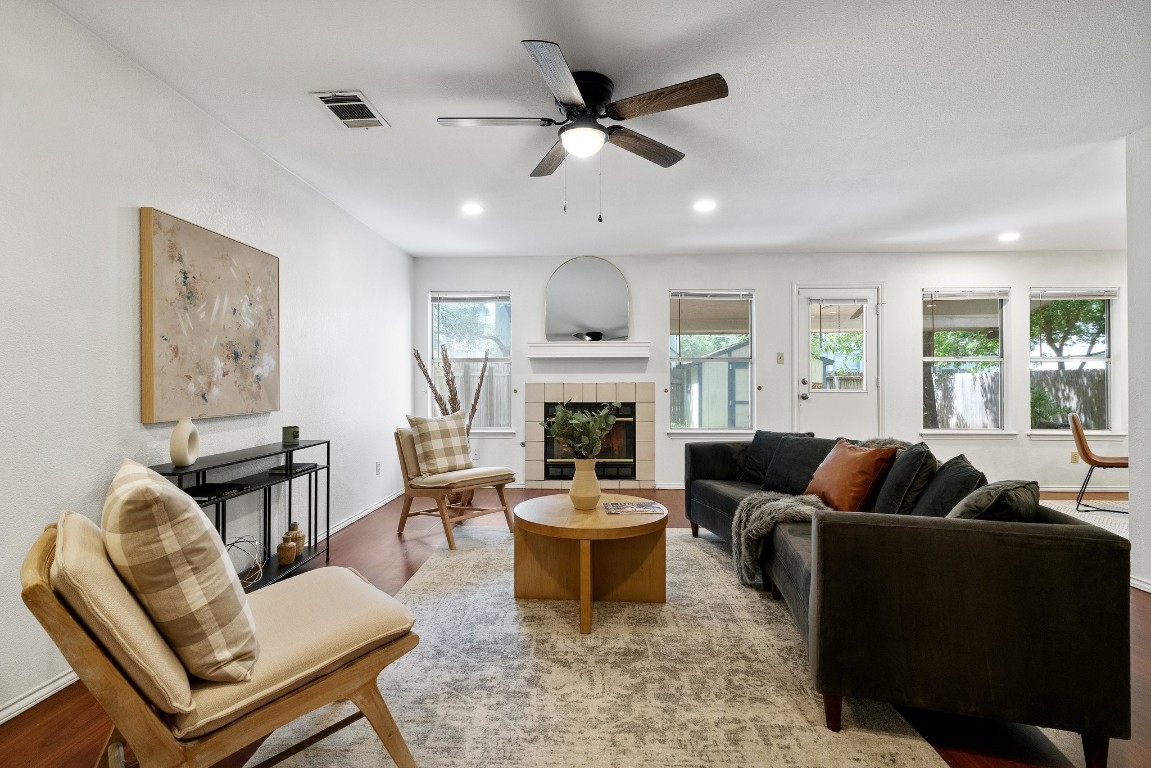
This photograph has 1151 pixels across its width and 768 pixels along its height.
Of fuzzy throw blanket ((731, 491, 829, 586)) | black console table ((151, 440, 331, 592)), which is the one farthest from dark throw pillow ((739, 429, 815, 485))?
black console table ((151, 440, 331, 592))

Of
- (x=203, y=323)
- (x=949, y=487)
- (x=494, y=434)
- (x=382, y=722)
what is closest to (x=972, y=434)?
(x=949, y=487)

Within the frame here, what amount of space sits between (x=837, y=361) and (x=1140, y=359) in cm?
277

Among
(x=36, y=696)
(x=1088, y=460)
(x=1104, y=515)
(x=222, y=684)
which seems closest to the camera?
(x=222, y=684)

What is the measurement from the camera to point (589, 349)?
5.62 m

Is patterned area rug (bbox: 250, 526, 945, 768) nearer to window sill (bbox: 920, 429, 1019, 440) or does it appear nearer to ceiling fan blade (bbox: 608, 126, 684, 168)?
ceiling fan blade (bbox: 608, 126, 684, 168)

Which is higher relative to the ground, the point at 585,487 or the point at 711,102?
the point at 711,102

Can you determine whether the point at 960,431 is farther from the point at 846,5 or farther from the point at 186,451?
the point at 186,451

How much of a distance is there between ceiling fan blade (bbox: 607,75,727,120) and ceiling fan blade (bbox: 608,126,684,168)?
109 millimetres

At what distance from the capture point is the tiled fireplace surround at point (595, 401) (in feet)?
18.5

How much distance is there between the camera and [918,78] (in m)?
2.35

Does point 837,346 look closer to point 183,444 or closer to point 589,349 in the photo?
point 589,349

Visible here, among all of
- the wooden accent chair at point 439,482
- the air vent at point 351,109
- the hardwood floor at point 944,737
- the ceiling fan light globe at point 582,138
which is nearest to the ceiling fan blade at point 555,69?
the ceiling fan light globe at point 582,138

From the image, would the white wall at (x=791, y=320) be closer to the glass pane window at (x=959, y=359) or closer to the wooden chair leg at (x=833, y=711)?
the glass pane window at (x=959, y=359)

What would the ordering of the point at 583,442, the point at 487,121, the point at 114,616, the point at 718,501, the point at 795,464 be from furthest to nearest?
the point at 718,501
the point at 795,464
the point at 583,442
the point at 487,121
the point at 114,616
